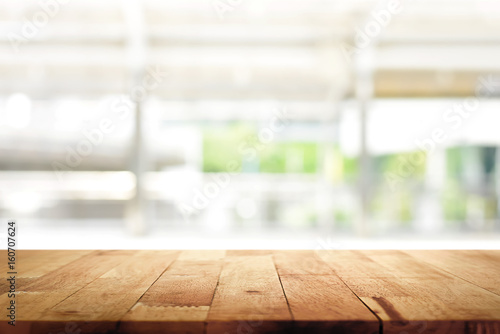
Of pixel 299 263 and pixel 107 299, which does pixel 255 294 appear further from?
pixel 299 263

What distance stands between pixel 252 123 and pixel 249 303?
501 centimetres

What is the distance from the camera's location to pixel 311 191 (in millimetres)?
5668

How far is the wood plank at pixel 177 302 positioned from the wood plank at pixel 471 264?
52 cm

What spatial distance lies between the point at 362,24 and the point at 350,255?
13.4 feet

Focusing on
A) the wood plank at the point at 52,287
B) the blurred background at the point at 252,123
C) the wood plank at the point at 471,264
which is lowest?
the wood plank at the point at 471,264

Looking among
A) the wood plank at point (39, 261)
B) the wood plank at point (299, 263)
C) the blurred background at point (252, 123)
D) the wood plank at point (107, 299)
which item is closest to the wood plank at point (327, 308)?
the wood plank at point (299, 263)

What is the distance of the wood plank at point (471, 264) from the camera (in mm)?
996

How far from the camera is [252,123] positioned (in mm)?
5742

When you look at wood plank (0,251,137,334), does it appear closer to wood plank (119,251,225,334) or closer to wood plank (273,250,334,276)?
wood plank (119,251,225,334)

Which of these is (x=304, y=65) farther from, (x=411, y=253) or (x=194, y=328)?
(x=194, y=328)

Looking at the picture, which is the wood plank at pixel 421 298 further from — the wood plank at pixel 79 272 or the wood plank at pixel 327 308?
the wood plank at pixel 79 272

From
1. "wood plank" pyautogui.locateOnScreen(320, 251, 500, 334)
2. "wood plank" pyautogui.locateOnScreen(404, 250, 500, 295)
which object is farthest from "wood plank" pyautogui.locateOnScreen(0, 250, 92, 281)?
"wood plank" pyautogui.locateOnScreen(404, 250, 500, 295)

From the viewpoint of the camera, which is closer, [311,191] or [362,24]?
[362,24]

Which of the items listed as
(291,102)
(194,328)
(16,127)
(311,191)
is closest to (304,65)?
(291,102)
